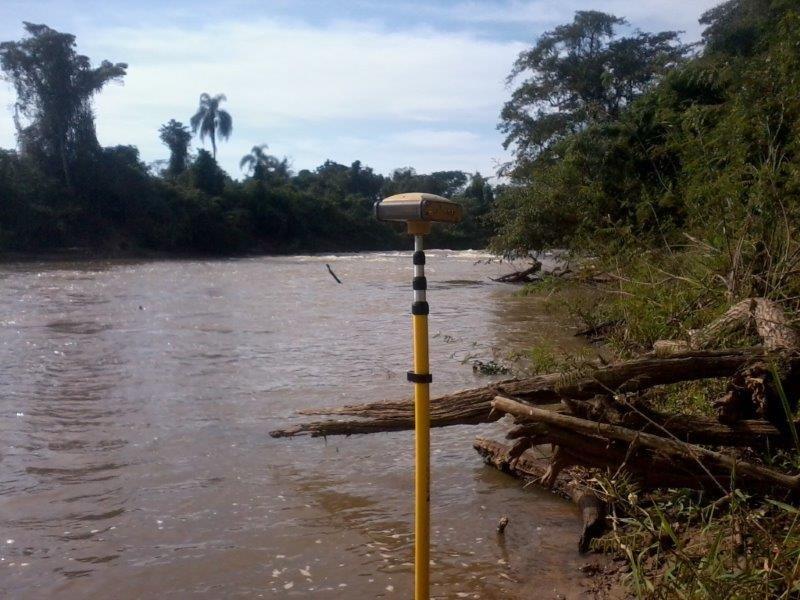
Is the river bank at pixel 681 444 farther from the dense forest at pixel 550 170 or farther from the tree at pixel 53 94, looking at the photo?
the tree at pixel 53 94

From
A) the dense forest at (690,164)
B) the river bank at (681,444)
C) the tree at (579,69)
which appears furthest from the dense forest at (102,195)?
the river bank at (681,444)

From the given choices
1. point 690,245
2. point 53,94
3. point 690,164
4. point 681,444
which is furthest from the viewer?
point 53,94

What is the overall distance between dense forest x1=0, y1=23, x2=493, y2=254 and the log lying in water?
3434 centimetres

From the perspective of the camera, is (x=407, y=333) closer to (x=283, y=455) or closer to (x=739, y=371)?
(x=283, y=455)

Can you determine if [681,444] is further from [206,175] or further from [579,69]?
[206,175]

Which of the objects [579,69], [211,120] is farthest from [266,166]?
[579,69]

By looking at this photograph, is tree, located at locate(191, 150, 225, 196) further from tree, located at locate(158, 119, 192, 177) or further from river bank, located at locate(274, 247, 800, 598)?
river bank, located at locate(274, 247, 800, 598)

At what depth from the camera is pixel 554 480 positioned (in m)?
3.79

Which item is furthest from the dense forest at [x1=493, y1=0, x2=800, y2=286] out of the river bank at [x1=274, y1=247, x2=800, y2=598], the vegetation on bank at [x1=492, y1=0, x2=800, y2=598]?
the river bank at [x1=274, y1=247, x2=800, y2=598]

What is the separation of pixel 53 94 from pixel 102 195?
5.98 meters

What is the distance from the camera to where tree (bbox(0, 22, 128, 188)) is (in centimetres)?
4216

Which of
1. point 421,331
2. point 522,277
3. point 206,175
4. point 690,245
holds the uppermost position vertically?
point 206,175

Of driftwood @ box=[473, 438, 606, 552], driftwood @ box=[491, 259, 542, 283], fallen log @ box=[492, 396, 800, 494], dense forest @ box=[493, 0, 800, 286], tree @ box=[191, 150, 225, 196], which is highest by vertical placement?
tree @ box=[191, 150, 225, 196]

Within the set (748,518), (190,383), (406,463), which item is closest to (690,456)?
(748,518)
